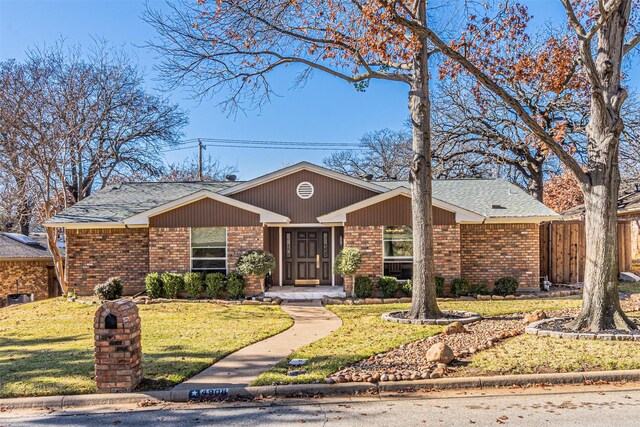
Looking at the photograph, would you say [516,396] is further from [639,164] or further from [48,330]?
[639,164]

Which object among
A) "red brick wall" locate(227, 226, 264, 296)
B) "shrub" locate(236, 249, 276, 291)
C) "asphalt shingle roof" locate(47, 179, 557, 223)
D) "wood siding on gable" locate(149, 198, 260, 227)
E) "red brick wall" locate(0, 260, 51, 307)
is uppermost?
"asphalt shingle roof" locate(47, 179, 557, 223)

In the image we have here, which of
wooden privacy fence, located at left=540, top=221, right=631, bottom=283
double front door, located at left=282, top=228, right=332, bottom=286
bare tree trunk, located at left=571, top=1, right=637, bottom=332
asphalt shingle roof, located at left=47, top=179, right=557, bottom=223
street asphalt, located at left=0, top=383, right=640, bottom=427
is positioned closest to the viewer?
street asphalt, located at left=0, top=383, right=640, bottom=427

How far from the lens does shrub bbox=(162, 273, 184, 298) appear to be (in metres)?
14.7

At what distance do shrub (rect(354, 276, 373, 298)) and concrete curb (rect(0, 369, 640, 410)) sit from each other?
325 inches

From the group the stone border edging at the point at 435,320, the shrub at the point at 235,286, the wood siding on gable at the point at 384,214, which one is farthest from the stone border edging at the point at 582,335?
the shrub at the point at 235,286

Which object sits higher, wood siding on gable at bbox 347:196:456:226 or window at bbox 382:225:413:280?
wood siding on gable at bbox 347:196:456:226

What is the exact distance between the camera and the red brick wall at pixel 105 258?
16125mm

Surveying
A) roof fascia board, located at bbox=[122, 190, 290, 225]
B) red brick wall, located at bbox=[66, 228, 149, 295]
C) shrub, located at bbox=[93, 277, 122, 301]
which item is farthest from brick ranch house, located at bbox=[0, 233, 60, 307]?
roof fascia board, located at bbox=[122, 190, 290, 225]

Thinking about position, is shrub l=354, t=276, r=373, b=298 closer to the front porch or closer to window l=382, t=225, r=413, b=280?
the front porch

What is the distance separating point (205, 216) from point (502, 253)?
9.28 m

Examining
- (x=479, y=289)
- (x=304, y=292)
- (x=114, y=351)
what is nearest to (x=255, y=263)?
(x=304, y=292)

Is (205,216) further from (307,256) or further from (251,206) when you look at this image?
(307,256)

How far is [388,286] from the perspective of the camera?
14438 mm

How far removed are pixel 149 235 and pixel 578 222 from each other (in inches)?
553
